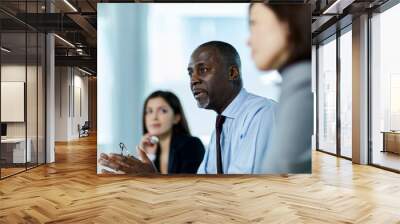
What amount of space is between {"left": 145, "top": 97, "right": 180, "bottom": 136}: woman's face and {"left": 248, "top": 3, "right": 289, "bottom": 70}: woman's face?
1.64 meters

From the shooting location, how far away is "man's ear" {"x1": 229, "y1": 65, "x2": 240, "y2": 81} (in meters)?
6.44

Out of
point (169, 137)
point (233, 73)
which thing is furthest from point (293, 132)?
point (169, 137)

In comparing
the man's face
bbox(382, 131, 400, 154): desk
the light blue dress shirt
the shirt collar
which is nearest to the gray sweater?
the light blue dress shirt

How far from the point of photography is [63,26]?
9.02m

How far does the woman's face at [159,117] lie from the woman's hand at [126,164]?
0.52 meters

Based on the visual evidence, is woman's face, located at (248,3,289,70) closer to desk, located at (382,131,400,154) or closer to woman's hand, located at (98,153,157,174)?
woman's hand, located at (98,153,157,174)

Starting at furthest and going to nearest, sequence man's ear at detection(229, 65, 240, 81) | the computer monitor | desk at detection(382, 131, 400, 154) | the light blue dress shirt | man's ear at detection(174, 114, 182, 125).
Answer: desk at detection(382, 131, 400, 154), the computer monitor, man's ear at detection(174, 114, 182, 125), man's ear at detection(229, 65, 240, 81), the light blue dress shirt

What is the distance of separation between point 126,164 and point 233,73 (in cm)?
230

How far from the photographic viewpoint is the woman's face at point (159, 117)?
257 inches

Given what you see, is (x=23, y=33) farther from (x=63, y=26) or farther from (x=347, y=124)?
(x=347, y=124)

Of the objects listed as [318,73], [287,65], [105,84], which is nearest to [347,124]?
[318,73]

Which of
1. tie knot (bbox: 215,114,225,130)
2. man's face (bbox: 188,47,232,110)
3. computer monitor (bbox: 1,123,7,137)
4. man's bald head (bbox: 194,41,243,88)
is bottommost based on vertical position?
computer monitor (bbox: 1,123,7,137)

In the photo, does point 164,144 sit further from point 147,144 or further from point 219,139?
point 219,139

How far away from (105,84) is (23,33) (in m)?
2.13
